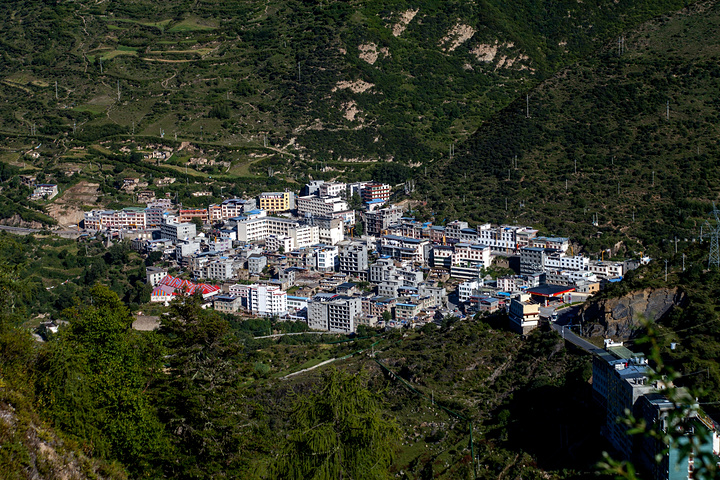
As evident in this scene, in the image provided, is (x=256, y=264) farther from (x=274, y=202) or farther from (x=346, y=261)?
(x=274, y=202)

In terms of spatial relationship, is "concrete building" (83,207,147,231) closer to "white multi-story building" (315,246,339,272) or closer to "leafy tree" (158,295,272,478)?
"white multi-story building" (315,246,339,272)

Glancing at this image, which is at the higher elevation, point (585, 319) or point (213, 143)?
point (213, 143)

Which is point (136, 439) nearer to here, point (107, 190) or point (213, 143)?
point (107, 190)

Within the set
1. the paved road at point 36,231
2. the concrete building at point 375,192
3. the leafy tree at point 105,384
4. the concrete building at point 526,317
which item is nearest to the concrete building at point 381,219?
the concrete building at point 375,192

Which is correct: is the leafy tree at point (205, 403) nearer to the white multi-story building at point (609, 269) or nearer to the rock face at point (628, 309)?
the rock face at point (628, 309)

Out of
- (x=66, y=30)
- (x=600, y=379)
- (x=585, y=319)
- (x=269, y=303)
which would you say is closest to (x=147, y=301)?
(x=269, y=303)

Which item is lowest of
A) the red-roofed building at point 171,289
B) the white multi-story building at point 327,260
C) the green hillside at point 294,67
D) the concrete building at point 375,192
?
the red-roofed building at point 171,289
